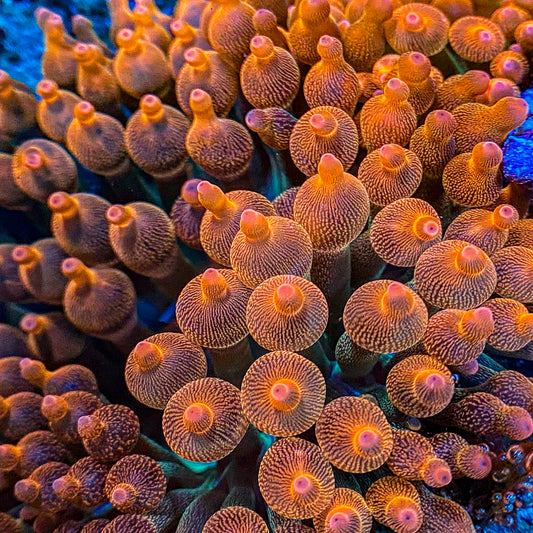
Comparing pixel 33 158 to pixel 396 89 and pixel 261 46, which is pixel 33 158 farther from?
pixel 396 89

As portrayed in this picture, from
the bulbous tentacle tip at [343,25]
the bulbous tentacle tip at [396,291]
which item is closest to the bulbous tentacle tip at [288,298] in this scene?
the bulbous tentacle tip at [396,291]

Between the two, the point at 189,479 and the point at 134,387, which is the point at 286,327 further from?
the point at 189,479

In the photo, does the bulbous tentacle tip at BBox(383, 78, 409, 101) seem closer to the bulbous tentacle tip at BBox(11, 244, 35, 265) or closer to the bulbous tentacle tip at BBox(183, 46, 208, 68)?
the bulbous tentacle tip at BBox(183, 46, 208, 68)

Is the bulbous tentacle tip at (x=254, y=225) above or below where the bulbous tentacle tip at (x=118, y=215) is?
above

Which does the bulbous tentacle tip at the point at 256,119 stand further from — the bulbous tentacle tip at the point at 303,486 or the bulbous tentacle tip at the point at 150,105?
the bulbous tentacle tip at the point at 303,486

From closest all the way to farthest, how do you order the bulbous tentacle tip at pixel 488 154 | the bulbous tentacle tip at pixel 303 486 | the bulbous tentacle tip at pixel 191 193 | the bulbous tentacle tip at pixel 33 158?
the bulbous tentacle tip at pixel 303 486 → the bulbous tentacle tip at pixel 488 154 → the bulbous tentacle tip at pixel 191 193 → the bulbous tentacle tip at pixel 33 158

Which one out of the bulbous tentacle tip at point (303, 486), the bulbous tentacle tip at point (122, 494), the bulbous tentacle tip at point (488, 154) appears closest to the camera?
the bulbous tentacle tip at point (303, 486)

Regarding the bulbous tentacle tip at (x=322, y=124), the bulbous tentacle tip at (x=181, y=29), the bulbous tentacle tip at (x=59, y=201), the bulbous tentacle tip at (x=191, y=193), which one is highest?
the bulbous tentacle tip at (x=181, y=29)

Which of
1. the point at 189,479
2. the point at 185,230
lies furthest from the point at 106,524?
the point at 185,230
